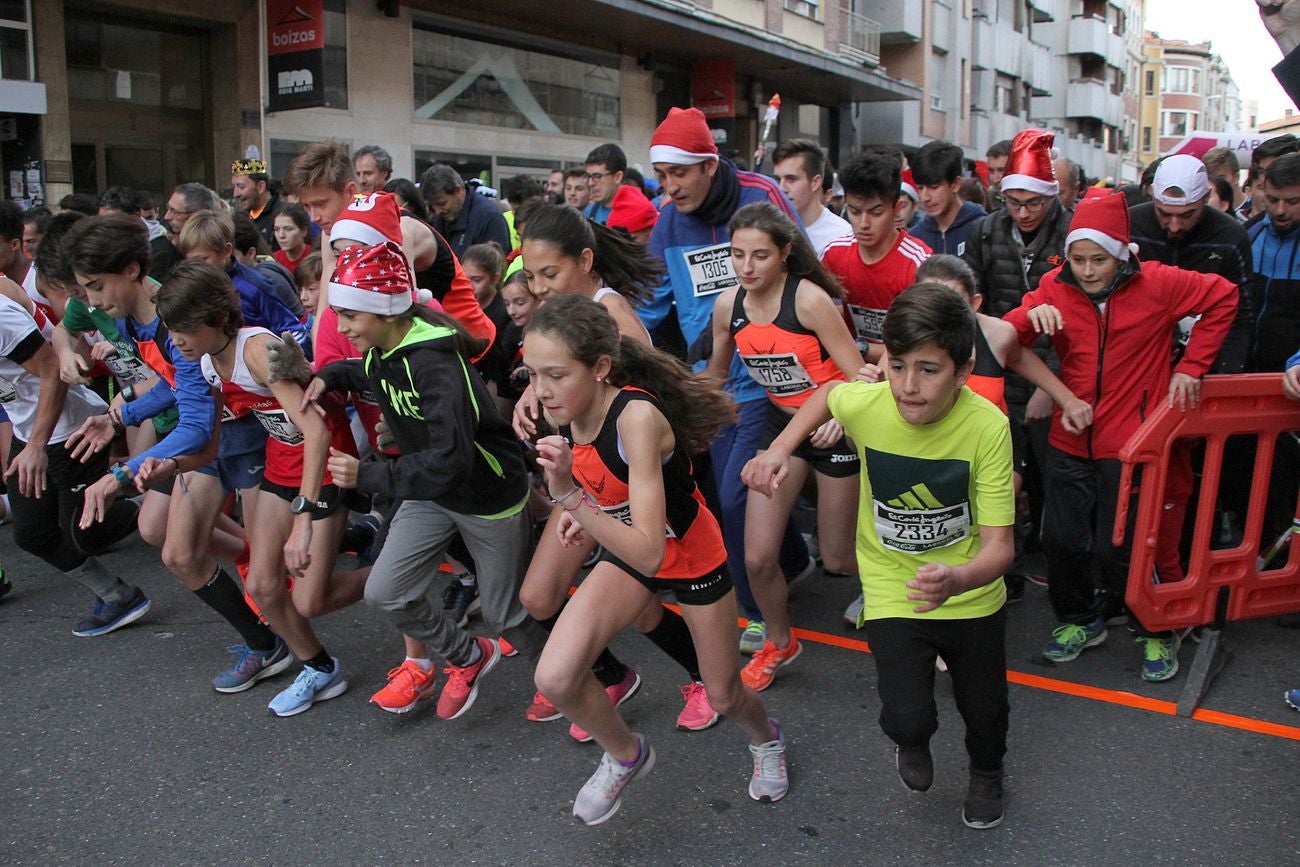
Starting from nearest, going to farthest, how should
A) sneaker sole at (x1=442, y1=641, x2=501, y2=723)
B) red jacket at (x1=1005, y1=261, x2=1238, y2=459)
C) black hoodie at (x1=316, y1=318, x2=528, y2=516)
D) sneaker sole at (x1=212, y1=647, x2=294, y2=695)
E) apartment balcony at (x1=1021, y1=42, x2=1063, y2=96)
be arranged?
1. black hoodie at (x1=316, y1=318, x2=528, y2=516)
2. sneaker sole at (x1=442, y1=641, x2=501, y2=723)
3. red jacket at (x1=1005, y1=261, x2=1238, y2=459)
4. sneaker sole at (x1=212, y1=647, x2=294, y2=695)
5. apartment balcony at (x1=1021, y1=42, x2=1063, y2=96)

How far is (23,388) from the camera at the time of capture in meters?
5.16

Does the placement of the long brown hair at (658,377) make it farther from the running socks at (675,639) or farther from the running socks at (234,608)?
the running socks at (234,608)

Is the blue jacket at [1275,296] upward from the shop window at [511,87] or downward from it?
downward

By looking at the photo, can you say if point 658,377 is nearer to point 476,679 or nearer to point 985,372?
point 985,372

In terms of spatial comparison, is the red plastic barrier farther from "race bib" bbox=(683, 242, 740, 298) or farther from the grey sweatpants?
the grey sweatpants

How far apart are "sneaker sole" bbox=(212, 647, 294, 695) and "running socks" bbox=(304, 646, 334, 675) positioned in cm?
31

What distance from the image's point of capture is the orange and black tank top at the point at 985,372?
3945 mm

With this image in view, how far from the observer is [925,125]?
33.5 metres

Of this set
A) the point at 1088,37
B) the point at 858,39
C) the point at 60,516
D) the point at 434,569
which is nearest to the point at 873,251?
the point at 434,569

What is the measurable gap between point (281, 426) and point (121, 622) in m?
1.75

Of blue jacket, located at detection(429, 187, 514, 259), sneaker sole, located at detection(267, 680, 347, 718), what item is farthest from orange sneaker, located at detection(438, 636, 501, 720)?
blue jacket, located at detection(429, 187, 514, 259)

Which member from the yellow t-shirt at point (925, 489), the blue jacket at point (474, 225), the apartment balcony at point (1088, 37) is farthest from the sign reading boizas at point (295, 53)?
the apartment balcony at point (1088, 37)

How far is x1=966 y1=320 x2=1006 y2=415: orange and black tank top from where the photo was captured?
395cm

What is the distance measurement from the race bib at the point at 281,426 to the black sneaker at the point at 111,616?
5.39 feet
